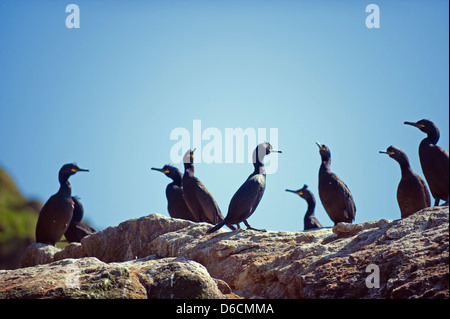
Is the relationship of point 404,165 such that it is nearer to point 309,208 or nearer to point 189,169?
point 189,169

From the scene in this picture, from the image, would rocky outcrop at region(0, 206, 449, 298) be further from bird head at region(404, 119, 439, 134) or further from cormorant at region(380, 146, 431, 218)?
bird head at region(404, 119, 439, 134)

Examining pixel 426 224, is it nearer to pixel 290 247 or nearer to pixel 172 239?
pixel 290 247

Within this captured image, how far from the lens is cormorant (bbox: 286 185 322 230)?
51.8ft

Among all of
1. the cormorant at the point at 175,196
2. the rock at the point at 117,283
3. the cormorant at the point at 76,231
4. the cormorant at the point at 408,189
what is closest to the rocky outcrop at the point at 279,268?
the rock at the point at 117,283

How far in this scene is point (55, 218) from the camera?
1382cm

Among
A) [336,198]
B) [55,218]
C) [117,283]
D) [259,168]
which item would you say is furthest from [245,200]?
[117,283]

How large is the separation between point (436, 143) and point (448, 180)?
1423 mm

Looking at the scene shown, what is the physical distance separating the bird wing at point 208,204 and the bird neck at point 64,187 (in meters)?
2.90

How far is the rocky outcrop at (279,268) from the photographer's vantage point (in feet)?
23.8

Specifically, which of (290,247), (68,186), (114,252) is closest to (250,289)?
(290,247)

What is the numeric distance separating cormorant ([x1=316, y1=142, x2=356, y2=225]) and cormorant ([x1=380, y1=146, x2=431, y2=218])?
136 cm

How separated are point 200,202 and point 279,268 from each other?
5.12 meters
